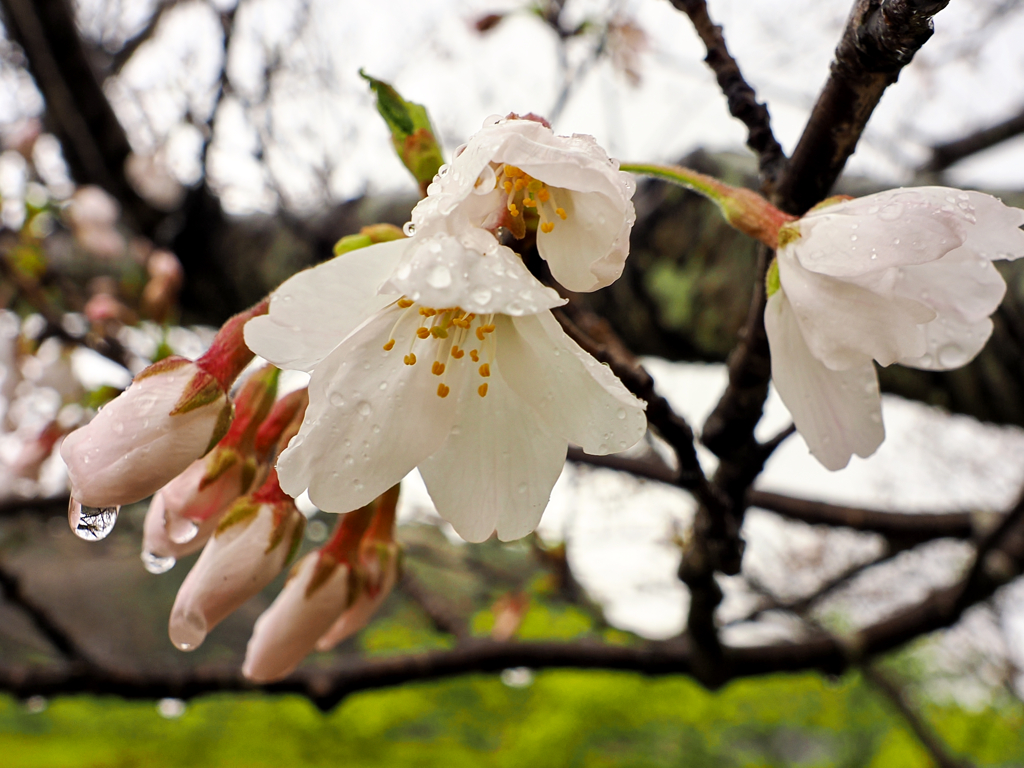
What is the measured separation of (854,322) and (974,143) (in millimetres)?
2242

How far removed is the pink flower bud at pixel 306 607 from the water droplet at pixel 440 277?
39 centimetres

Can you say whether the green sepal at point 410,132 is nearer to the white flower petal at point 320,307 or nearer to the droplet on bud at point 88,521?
the white flower petal at point 320,307

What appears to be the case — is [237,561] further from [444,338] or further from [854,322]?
[854,322]

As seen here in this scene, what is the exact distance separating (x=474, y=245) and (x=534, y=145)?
8cm

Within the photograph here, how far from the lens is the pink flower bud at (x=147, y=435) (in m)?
0.49

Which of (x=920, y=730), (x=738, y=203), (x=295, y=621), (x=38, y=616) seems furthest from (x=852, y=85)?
(x=920, y=730)

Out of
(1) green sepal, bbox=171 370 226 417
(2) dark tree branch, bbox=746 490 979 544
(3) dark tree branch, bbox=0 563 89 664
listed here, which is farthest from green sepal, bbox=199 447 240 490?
(2) dark tree branch, bbox=746 490 979 544

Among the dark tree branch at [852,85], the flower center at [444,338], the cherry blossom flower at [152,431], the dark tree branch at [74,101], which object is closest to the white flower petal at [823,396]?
the dark tree branch at [852,85]

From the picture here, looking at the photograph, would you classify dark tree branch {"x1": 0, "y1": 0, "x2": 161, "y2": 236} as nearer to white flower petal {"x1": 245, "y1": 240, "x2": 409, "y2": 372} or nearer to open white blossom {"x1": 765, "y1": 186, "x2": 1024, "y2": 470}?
white flower petal {"x1": 245, "y1": 240, "x2": 409, "y2": 372}

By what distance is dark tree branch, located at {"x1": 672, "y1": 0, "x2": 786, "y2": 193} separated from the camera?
2.12 feet

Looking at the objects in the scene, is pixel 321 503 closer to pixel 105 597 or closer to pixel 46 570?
pixel 105 597

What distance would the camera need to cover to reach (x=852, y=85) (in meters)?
0.52

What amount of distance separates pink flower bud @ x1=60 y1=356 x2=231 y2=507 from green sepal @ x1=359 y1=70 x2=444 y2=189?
0.27 m

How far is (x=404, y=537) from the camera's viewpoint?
→ 11.8 feet
